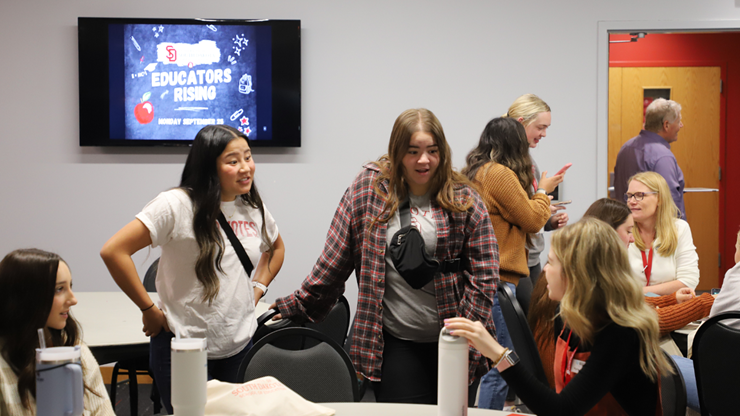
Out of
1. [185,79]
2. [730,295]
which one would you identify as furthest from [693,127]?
[185,79]

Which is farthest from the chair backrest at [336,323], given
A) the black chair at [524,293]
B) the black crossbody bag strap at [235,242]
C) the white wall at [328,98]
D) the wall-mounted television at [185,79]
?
the wall-mounted television at [185,79]

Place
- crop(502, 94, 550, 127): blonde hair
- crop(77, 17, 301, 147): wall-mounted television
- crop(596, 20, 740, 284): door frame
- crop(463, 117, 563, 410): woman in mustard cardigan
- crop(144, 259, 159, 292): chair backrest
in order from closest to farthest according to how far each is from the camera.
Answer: crop(463, 117, 563, 410): woman in mustard cardigan
crop(502, 94, 550, 127): blonde hair
crop(144, 259, 159, 292): chair backrest
crop(77, 17, 301, 147): wall-mounted television
crop(596, 20, 740, 284): door frame

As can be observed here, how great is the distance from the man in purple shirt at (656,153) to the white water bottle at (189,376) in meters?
3.89

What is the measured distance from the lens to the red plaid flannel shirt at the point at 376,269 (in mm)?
1917

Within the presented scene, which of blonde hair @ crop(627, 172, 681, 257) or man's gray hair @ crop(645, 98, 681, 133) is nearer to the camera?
blonde hair @ crop(627, 172, 681, 257)

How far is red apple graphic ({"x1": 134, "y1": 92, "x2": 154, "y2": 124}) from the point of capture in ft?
13.3

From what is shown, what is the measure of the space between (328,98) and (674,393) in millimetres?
2959

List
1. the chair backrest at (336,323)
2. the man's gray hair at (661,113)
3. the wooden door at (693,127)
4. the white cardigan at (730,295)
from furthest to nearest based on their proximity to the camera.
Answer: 1. the wooden door at (693,127)
2. the man's gray hair at (661,113)
3. the chair backrest at (336,323)
4. the white cardigan at (730,295)

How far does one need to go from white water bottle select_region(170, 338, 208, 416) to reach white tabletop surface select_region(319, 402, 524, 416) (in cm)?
40

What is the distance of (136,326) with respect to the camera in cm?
259

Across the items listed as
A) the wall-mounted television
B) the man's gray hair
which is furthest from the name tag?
the man's gray hair

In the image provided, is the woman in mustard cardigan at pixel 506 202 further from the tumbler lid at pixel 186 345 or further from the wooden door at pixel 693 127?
the wooden door at pixel 693 127

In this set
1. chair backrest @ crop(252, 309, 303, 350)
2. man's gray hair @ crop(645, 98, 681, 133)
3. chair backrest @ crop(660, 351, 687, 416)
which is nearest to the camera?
chair backrest @ crop(660, 351, 687, 416)

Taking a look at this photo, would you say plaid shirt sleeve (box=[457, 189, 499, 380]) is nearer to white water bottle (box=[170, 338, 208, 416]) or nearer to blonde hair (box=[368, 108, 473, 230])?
blonde hair (box=[368, 108, 473, 230])
